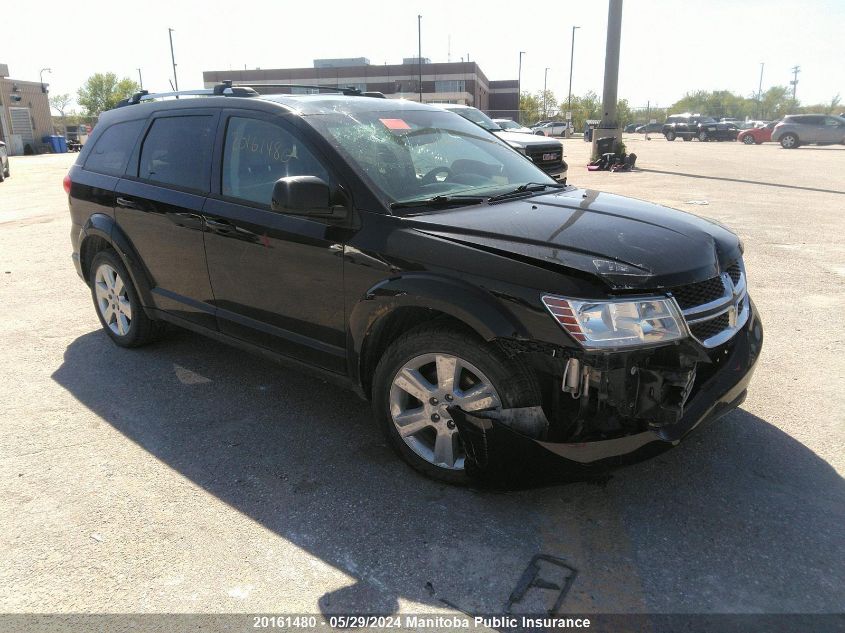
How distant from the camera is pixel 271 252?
3.57 meters

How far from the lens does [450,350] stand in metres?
2.84

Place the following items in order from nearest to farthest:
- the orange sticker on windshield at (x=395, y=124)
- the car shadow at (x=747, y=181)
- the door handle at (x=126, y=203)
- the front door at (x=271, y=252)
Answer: the front door at (x=271, y=252), the orange sticker on windshield at (x=395, y=124), the door handle at (x=126, y=203), the car shadow at (x=747, y=181)

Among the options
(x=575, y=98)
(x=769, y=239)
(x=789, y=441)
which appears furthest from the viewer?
(x=575, y=98)

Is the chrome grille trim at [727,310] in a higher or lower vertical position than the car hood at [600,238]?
lower

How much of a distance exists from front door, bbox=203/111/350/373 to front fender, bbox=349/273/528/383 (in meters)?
0.17

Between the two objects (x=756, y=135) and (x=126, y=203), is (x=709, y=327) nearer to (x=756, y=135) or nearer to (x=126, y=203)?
(x=126, y=203)

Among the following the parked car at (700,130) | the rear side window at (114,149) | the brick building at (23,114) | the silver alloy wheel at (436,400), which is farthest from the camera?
the parked car at (700,130)

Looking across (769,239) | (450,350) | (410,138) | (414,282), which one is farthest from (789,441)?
(769,239)

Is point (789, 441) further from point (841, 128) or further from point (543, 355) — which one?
point (841, 128)

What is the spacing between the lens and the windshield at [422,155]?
11.1 feet

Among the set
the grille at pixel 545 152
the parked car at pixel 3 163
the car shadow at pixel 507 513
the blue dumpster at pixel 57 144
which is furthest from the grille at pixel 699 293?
the blue dumpster at pixel 57 144

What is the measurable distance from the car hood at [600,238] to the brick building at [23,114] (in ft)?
163

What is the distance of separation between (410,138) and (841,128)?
41003mm

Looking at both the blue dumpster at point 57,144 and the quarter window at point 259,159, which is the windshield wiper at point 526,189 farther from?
the blue dumpster at point 57,144
